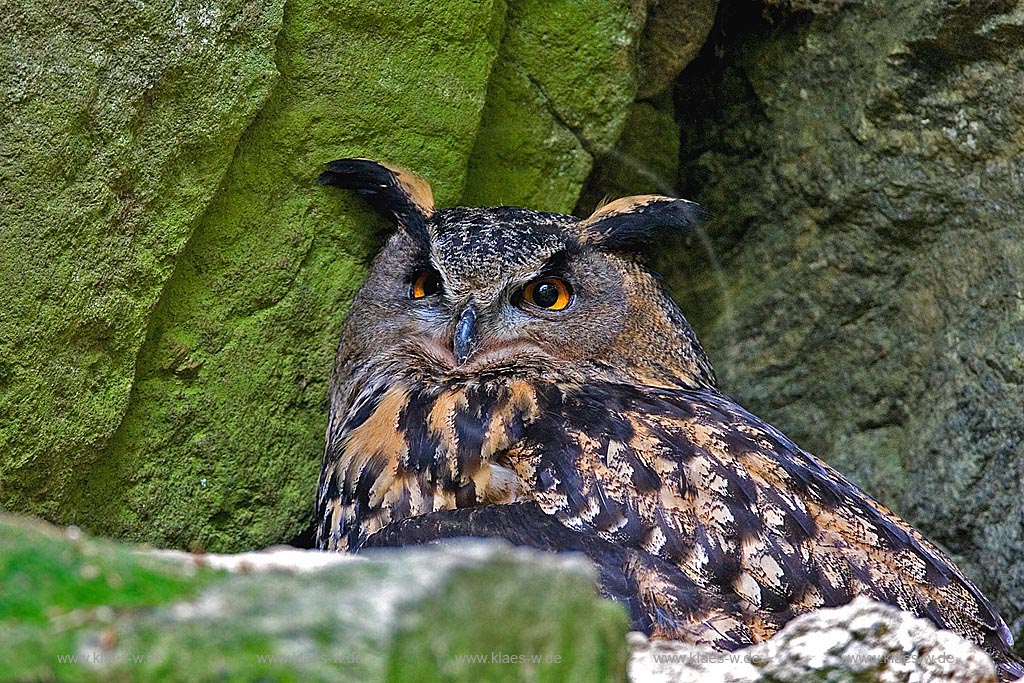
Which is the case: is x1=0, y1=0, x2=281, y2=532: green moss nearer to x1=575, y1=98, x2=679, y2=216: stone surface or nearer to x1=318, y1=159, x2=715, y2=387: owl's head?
x1=318, y1=159, x2=715, y2=387: owl's head

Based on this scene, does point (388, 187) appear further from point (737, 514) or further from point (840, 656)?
point (840, 656)

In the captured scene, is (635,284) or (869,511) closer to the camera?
(869,511)

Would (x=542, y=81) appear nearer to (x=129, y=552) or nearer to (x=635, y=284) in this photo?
(x=635, y=284)

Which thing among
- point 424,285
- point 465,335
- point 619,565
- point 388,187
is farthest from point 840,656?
point 388,187

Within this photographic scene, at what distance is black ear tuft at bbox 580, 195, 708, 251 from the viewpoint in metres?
2.85

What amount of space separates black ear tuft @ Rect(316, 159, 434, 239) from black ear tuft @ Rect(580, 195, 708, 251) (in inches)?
16.2

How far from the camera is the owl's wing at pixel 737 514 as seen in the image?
6.98ft

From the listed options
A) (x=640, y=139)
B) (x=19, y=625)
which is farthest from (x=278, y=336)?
(x=19, y=625)

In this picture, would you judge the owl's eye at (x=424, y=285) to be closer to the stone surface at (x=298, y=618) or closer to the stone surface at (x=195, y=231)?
the stone surface at (x=195, y=231)

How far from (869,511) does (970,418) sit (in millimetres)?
772

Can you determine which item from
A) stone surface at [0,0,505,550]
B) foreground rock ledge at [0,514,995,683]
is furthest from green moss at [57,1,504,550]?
foreground rock ledge at [0,514,995,683]

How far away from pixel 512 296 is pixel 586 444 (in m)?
0.51

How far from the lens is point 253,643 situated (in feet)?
3.22

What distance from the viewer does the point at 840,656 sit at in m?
1.46
